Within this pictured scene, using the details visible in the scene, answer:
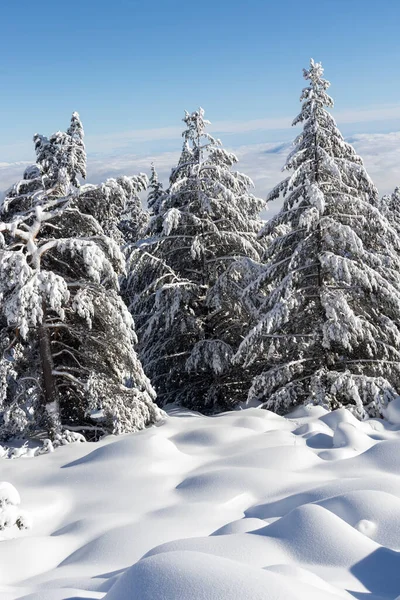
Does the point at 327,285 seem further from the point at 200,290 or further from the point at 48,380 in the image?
the point at 48,380

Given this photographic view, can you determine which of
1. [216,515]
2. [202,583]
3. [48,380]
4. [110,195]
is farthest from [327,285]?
[202,583]

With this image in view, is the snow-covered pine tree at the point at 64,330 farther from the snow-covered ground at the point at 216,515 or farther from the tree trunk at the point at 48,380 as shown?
the snow-covered ground at the point at 216,515

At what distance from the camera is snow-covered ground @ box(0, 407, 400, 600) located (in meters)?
3.38

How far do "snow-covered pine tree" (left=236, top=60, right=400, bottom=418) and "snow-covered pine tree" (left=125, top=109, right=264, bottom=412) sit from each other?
1.68 m

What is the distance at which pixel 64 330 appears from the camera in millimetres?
10742

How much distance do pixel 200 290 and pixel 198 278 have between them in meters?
0.74

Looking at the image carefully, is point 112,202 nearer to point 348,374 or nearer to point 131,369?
point 131,369

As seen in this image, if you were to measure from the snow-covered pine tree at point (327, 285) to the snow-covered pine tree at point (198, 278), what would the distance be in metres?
1.68

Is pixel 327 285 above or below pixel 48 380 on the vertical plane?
above

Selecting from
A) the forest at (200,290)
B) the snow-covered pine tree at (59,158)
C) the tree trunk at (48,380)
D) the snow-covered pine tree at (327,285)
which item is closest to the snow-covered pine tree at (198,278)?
the forest at (200,290)

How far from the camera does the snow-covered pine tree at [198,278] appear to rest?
44.0 ft

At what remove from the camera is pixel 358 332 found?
10781 mm

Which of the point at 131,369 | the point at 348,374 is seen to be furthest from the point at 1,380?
the point at 348,374

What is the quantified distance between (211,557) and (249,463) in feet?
12.8
